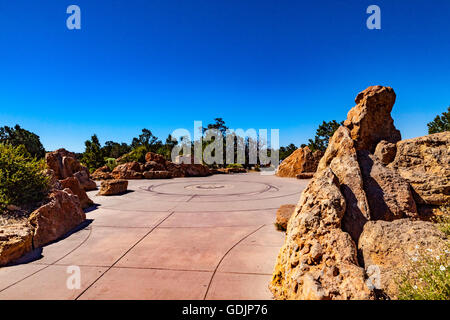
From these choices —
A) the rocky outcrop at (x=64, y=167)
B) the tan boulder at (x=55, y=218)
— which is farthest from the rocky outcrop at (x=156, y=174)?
the tan boulder at (x=55, y=218)

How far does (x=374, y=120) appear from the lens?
217 inches

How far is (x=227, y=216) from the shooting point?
7.51 meters

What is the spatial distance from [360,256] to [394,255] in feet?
1.30

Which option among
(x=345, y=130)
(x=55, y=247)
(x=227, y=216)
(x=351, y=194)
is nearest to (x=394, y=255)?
(x=351, y=194)

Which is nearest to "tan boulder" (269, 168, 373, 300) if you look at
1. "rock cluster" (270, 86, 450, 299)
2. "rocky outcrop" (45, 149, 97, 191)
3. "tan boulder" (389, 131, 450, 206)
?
"rock cluster" (270, 86, 450, 299)

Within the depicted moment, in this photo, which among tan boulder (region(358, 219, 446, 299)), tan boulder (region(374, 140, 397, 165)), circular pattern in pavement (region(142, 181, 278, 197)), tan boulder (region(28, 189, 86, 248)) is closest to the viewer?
tan boulder (region(358, 219, 446, 299))

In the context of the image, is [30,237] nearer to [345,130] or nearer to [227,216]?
[227,216]

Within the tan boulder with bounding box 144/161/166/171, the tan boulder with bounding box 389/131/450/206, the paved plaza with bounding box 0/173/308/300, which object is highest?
the tan boulder with bounding box 389/131/450/206

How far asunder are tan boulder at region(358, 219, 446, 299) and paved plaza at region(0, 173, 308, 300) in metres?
1.48

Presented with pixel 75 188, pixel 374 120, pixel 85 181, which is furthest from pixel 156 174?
pixel 374 120

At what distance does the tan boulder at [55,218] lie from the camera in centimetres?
540

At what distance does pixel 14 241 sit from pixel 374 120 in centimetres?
830

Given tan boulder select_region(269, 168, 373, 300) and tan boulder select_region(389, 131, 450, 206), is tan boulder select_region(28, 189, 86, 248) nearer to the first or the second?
tan boulder select_region(269, 168, 373, 300)

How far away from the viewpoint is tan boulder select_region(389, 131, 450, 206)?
421cm
